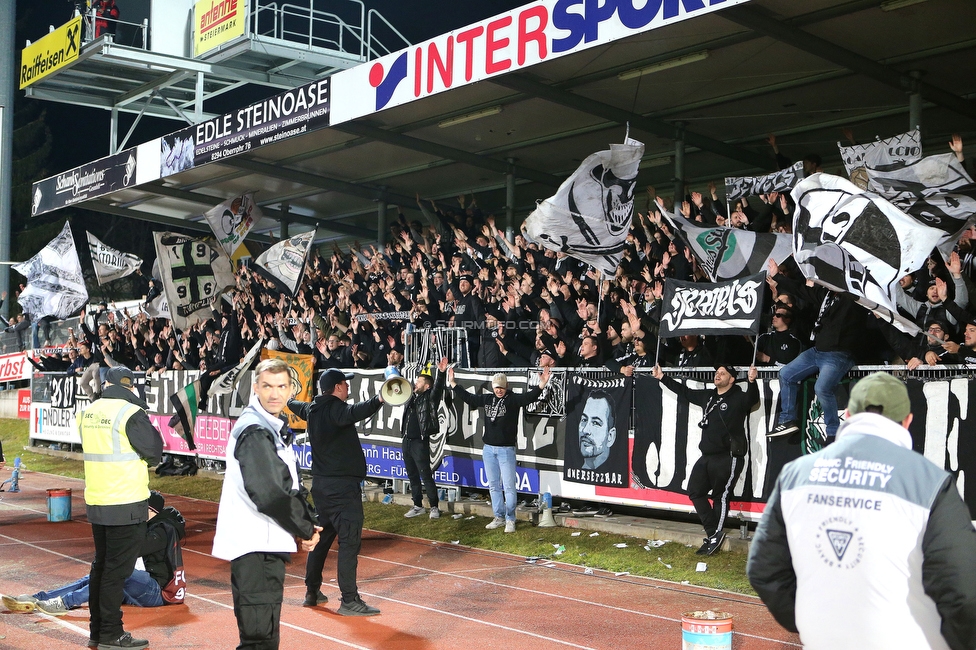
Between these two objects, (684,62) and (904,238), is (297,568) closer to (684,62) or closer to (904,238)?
(904,238)

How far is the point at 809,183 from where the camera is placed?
420 inches

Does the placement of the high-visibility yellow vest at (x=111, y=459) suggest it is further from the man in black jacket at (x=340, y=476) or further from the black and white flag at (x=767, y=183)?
the black and white flag at (x=767, y=183)

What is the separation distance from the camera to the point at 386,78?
16828mm

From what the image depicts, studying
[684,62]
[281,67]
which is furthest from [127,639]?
[281,67]

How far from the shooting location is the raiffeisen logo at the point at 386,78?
1656cm

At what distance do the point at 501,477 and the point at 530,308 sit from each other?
9.56 feet

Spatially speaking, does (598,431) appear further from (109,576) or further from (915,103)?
(109,576)

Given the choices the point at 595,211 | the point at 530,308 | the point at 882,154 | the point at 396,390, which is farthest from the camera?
the point at 530,308

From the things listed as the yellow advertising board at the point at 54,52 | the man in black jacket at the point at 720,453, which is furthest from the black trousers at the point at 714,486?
the yellow advertising board at the point at 54,52

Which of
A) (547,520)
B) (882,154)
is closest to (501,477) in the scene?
(547,520)

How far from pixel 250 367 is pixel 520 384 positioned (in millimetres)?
7769

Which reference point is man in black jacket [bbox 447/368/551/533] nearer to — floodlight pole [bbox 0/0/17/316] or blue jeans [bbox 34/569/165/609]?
blue jeans [bbox 34/569/165/609]

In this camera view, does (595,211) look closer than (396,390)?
No

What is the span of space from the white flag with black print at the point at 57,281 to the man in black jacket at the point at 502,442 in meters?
16.1
